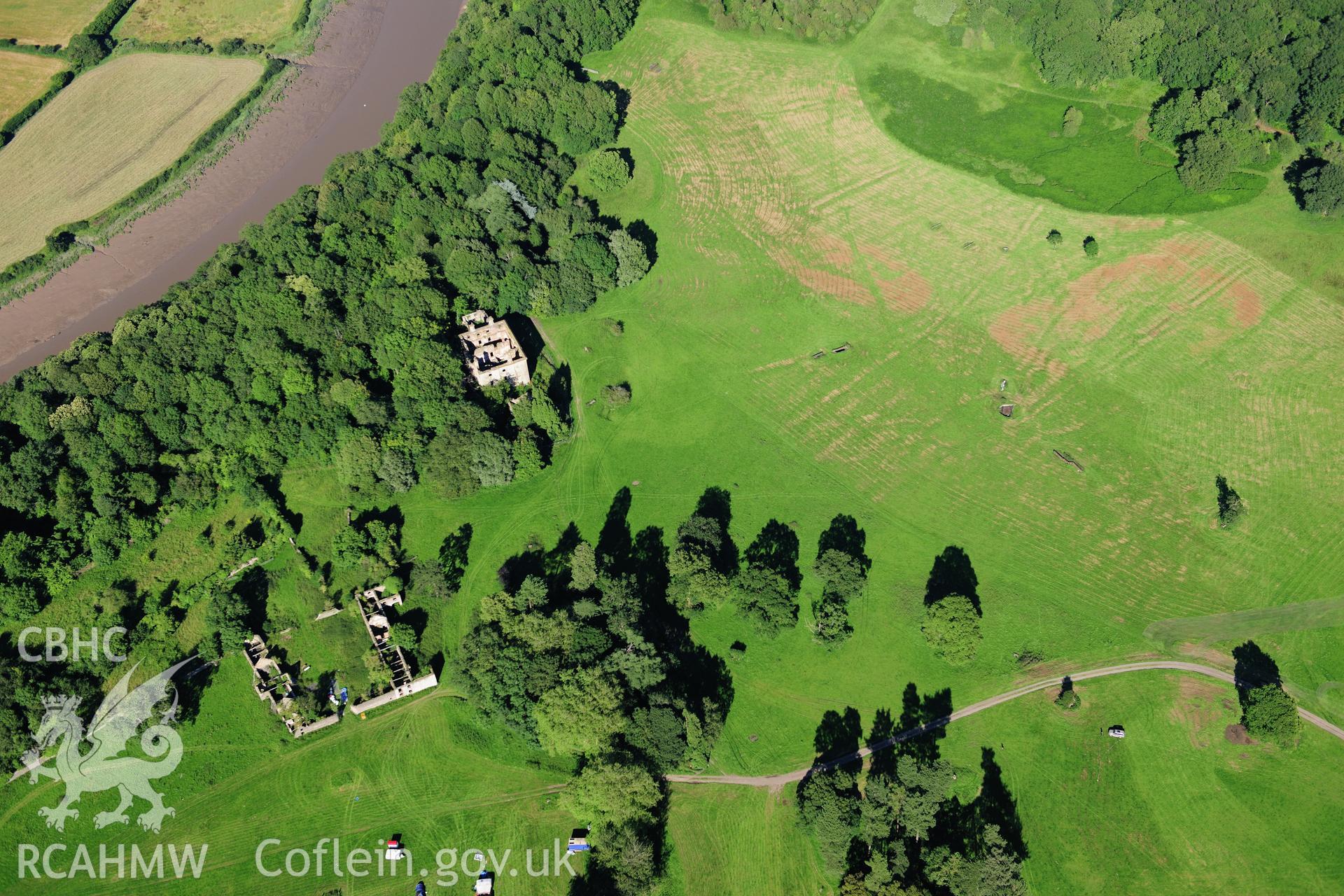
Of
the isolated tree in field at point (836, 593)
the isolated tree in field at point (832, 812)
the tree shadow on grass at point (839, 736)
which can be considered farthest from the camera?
the isolated tree in field at point (836, 593)

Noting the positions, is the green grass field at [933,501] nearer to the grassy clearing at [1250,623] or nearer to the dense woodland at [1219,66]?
the grassy clearing at [1250,623]

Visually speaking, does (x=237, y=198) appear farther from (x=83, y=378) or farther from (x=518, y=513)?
(x=518, y=513)

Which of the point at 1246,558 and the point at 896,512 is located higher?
the point at 896,512

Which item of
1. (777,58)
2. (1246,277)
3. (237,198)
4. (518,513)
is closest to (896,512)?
(518,513)

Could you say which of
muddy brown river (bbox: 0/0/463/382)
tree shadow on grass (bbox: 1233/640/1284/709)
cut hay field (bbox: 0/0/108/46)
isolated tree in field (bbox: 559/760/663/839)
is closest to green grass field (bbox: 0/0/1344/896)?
tree shadow on grass (bbox: 1233/640/1284/709)

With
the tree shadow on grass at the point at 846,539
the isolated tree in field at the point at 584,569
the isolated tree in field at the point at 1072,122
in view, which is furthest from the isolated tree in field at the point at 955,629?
the isolated tree in field at the point at 1072,122

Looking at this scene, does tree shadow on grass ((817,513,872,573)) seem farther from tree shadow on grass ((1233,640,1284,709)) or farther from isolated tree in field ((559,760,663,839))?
tree shadow on grass ((1233,640,1284,709))

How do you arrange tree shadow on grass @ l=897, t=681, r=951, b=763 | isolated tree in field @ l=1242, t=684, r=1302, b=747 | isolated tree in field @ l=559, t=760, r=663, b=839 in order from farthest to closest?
tree shadow on grass @ l=897, t=681, r=951, b=763 → isolated tree in field @ l=1242, t=684, r=1302, b=747 → isolated tree in field @ l=559, t=760, r=663, b=839
